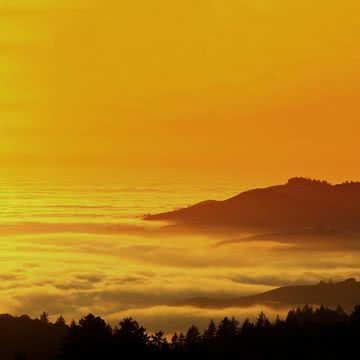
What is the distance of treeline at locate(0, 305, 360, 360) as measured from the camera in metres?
99.7

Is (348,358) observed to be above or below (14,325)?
below

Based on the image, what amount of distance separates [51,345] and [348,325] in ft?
161

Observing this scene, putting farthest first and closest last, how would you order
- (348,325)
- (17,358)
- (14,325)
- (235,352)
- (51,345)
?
1. (14,325)
2. (51,345)
3. (348,325)
4. (235,352)
5. (17,358)

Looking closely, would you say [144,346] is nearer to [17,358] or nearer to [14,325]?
[17,358]

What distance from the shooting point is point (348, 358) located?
10331 centimetres

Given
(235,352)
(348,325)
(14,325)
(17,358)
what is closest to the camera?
(17,358)

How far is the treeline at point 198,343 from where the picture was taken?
99688 mm

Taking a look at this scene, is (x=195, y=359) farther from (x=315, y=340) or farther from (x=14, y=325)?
(x=14, y=325)

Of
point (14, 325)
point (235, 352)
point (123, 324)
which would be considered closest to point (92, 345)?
point (123, 324)

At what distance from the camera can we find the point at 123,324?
326 ft

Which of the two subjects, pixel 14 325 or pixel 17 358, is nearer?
pixel 17 358

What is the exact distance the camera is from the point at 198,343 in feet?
377

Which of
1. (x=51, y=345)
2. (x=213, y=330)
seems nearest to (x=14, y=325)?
(x=51, y=345)

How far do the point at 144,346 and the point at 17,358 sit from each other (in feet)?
42.8
